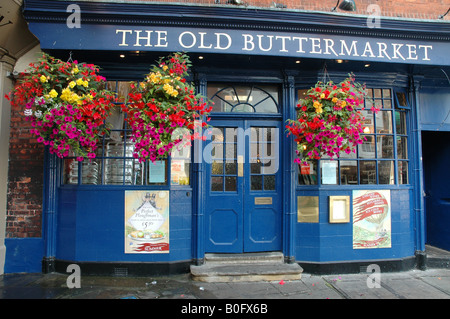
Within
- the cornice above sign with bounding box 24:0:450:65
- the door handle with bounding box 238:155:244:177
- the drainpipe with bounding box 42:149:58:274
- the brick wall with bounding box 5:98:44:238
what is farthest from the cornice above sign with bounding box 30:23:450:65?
the drainpipe with bounding box 42:149:58:274

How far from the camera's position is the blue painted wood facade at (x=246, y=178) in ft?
16.4

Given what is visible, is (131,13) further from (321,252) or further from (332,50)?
(321,252)

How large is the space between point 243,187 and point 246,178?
18 cm

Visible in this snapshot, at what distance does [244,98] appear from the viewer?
226 inches

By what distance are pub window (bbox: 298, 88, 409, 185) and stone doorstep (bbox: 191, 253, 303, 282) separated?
1.52m

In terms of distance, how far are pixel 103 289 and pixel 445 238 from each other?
6.69 meters

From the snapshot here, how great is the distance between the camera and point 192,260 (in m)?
5.38

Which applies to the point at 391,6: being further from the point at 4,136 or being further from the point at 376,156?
the point at 4,136

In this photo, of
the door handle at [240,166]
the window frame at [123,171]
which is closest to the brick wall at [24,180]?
the window frame at [123,171]

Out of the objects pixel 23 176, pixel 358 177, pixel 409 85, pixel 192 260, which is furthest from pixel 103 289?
pixel 409 85

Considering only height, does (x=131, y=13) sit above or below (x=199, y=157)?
above

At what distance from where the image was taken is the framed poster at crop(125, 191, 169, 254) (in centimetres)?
524

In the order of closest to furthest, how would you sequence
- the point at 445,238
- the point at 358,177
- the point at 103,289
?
the point at 103,289 < the point at 358,177 < the point at 445,238

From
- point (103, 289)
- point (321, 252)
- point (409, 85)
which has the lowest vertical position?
point (103, 289)
